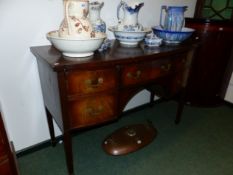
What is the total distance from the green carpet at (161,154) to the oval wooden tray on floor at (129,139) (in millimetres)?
61

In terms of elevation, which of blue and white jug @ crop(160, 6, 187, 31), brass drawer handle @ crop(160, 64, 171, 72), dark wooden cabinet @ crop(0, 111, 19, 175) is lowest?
dark wooden cabinet @ crop(0, 111, 19, 175)

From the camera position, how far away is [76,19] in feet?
2.97

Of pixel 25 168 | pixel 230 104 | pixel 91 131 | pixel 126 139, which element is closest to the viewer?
pixel 25 168

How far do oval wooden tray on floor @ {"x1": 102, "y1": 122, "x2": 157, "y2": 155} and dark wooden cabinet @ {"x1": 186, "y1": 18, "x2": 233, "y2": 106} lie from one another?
28.3 inches

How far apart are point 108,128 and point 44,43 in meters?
0.91

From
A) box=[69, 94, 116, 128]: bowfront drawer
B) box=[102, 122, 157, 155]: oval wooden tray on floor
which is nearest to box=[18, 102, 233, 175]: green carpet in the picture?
box=[102, 122, 157, 155]: oval wooden tray on floor

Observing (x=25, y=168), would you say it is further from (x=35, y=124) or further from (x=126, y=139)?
(x=126, y=139)

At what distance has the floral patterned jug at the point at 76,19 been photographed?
2.93 ft

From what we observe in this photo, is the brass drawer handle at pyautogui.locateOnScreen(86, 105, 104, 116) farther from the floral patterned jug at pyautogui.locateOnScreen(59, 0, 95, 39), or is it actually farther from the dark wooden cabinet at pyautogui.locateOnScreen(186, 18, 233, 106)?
the dark wooden cabinet at pyautogui.locateOnScreen(186, 18, 233, 106)

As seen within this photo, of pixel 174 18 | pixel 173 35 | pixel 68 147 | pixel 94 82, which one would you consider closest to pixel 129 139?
pixel 68 147

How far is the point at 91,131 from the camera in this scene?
5.49 feet

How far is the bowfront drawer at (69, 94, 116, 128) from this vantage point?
3.22ft

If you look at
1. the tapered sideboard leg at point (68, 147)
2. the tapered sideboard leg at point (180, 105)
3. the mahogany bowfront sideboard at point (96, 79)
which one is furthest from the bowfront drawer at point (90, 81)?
→ the tapered sideboard leg at point (180, 105)

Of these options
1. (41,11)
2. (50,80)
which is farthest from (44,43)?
(50,80)
